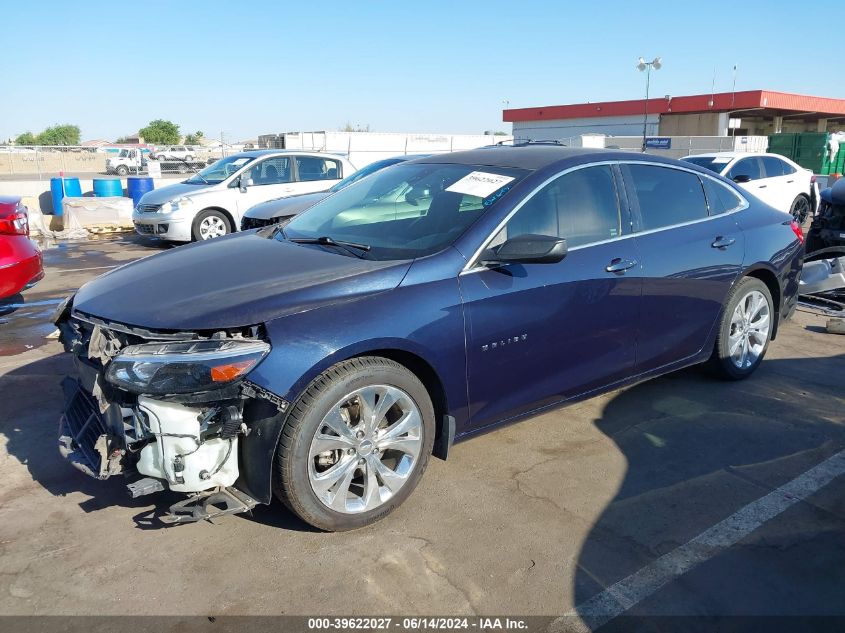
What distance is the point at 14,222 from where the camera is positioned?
250 inches

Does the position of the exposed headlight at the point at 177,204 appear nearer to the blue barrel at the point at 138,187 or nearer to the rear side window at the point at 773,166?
the blue barrel at the point at 138,187

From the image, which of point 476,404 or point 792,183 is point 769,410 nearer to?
point 476,404

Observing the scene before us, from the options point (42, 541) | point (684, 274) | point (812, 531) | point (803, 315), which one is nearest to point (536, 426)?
point (684, 274)

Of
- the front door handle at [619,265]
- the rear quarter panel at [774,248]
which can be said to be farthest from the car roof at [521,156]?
the rear quarter panel at [774,248]

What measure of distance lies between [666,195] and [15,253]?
5.61 metres

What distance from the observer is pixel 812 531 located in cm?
333

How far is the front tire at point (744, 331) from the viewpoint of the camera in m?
4.99

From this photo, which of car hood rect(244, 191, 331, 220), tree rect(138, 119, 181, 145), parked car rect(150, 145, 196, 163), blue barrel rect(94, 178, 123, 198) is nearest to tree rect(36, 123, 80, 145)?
tree rect(138, 119, 181, 145)

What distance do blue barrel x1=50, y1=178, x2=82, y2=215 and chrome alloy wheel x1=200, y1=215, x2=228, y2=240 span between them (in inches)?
→ 217

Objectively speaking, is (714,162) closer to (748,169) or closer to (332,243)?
(748,169)

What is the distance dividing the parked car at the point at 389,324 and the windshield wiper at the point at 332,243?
0.05ft

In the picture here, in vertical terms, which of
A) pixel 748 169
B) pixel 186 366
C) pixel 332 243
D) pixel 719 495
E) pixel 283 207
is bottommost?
pixel 719 495

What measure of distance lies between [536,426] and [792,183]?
11.8 m

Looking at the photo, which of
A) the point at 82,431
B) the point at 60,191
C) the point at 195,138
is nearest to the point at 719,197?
the point at 82,431
